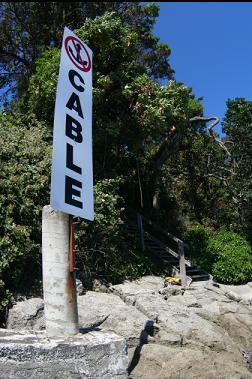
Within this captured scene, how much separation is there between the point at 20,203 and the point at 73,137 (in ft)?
17.5

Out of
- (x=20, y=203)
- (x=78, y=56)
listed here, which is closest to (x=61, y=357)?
(x=78, y=56)

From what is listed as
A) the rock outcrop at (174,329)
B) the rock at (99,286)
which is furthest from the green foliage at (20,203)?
the rock at (99,286)

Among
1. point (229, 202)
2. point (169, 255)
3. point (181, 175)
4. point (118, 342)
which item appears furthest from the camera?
point (181, 175)

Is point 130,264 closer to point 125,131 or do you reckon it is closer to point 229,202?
point 125,131

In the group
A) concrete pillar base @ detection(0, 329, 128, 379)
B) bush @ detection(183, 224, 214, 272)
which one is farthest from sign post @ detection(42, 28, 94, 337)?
bush @ detection(183, 224, 214, 272)

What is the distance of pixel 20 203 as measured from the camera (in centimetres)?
904

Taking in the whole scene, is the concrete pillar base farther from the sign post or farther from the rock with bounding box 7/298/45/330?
the rock with bounding box 7/298/45/330

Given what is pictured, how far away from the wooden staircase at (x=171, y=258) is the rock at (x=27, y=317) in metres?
6.16

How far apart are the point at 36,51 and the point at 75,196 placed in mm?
13303

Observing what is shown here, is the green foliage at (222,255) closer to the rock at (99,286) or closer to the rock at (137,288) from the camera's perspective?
the rock at (137,288)

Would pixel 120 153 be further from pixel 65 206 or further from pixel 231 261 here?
pixel 65 206

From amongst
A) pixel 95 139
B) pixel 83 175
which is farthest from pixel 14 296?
pixel 95 139

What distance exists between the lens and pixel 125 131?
13.0 metres

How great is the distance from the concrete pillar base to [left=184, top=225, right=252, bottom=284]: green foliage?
10886 mm
